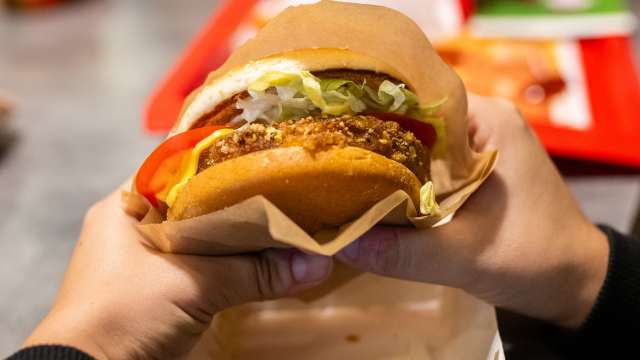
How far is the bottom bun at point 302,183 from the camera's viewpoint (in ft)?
2.26

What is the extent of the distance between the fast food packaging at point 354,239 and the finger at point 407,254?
0.02 m

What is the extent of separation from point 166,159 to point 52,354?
224 millimetres

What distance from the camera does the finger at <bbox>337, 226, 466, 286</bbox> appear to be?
0.80m

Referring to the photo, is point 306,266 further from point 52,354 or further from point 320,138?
point 52,354

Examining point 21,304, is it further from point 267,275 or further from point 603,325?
point 603,325

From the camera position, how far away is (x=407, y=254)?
0.81m

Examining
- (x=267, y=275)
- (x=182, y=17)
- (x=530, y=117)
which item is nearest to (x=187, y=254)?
(x=267, y=275)

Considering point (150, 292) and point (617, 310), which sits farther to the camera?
point (617, 310)

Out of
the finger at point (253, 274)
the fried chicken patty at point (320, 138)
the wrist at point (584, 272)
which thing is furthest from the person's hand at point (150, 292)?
the wrist at point (584, 272)

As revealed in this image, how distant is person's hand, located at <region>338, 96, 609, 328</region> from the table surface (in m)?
0.43

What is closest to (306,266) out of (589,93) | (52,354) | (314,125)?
(314,125)

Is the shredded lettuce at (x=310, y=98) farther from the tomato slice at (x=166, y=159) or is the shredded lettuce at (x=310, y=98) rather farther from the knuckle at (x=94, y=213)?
the knuckle at (x=94, y=213)

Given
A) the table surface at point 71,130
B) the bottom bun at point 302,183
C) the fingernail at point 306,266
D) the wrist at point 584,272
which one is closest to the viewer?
the bottom bun at point 302,183

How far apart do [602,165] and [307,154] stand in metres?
0.88
